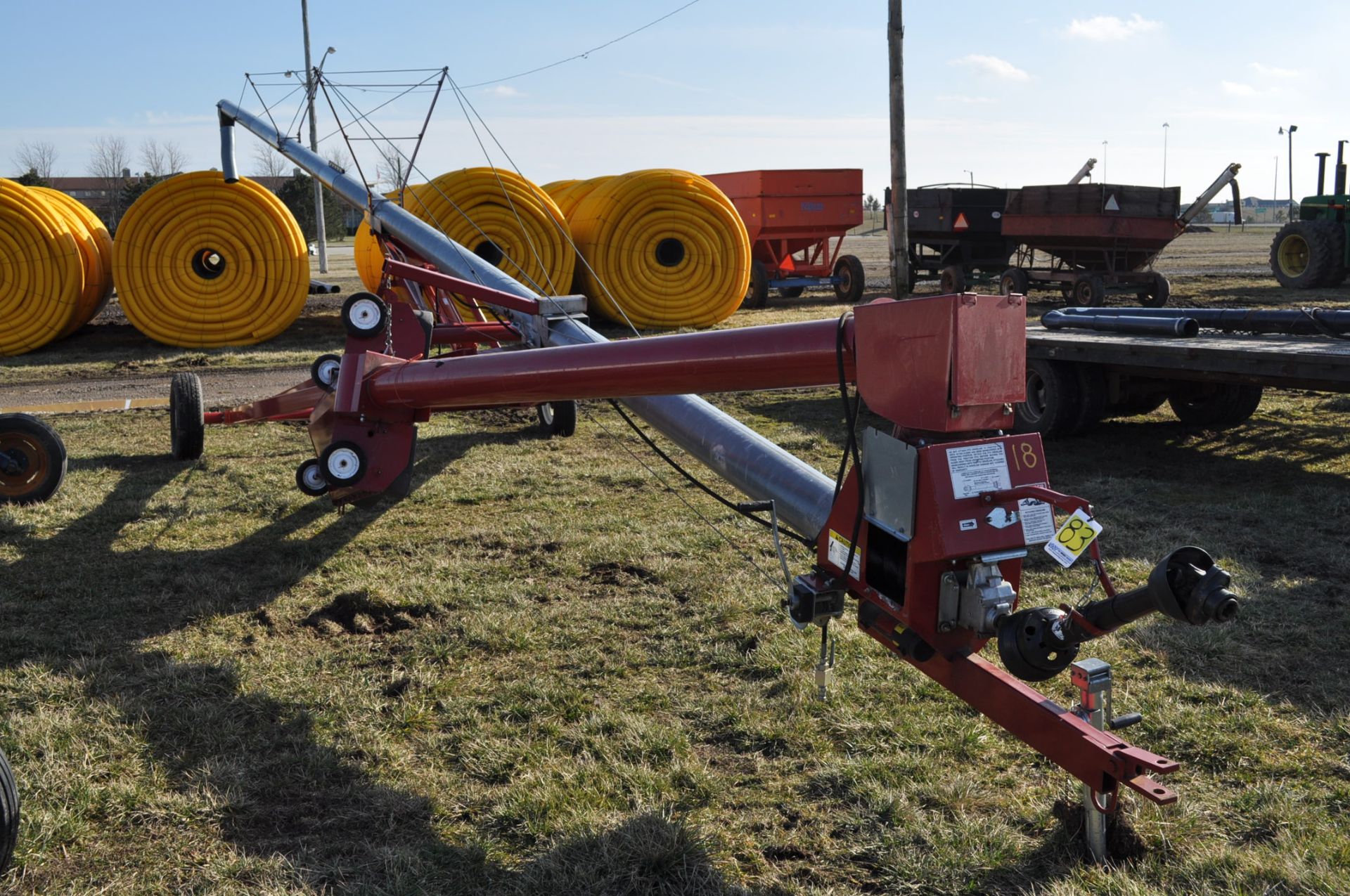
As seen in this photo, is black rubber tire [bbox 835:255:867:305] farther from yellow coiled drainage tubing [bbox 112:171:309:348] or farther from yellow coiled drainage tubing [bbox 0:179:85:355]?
yellow coiled drainage tubing [bbox 0:179:85:355]

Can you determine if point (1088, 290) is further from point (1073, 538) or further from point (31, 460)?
point (1073, 538)

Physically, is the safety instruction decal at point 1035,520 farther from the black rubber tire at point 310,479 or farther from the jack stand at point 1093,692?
the black rubber tire at point 310,479

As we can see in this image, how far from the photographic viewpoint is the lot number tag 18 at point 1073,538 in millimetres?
2430

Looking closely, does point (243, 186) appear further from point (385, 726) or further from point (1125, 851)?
point (1125, 851)

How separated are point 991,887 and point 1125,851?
404 millimetres

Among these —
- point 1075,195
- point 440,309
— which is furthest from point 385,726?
point 1075,195

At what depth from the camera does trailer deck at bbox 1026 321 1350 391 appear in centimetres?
631

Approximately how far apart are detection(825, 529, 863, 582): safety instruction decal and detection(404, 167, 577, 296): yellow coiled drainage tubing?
469 inches

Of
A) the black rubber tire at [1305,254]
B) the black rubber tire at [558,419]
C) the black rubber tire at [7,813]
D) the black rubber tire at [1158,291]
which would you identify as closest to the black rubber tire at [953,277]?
the black rubber tire at [1158,291]

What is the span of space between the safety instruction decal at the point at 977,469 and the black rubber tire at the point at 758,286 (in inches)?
662

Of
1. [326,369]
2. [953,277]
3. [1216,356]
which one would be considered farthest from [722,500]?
[953,277]

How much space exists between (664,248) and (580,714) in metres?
12.9

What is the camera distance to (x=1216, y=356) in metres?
6.75

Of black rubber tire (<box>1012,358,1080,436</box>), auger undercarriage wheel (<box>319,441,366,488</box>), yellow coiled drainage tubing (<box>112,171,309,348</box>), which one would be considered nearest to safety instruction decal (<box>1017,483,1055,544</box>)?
auger undercarriage wheel (<box>319,441,366,488</box>)
